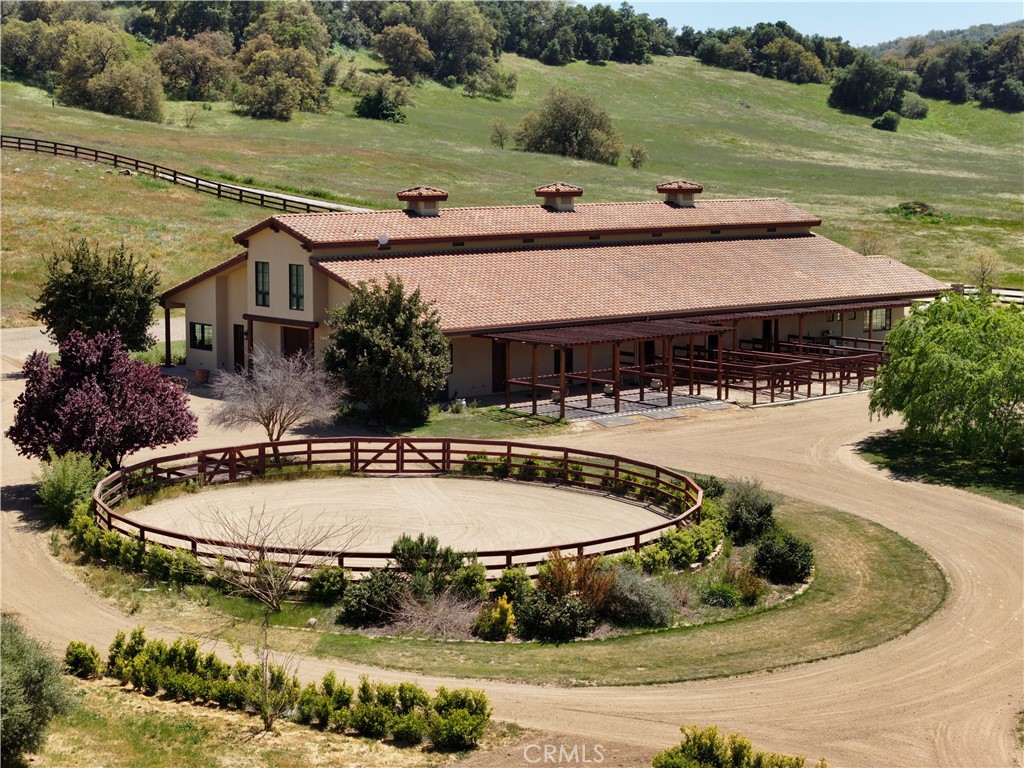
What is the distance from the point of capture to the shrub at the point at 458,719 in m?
18.8

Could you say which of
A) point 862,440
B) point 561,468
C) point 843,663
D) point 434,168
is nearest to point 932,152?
point 434,168

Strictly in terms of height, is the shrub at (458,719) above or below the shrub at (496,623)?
above

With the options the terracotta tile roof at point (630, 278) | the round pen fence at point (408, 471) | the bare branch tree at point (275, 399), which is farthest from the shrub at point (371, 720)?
the terracotta tile roof at point (630, 278)

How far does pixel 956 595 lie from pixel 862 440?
50.5 feet

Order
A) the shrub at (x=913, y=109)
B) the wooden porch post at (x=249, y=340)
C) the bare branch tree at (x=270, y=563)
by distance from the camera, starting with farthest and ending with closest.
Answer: the shrub at (x=913, y=109)
the wooden porch post at (x=249, y=340)
the bare branch tree at (x=270, y=563)

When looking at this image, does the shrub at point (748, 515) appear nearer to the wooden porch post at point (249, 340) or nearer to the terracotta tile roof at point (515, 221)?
the terracotta tile roof at point (515, 221)

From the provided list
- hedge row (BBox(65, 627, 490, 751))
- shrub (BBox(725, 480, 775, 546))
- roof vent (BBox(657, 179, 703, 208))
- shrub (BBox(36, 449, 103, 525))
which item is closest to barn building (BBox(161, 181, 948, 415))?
roof vent (BBox(657, 179, 703, 208))

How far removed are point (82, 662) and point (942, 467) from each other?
25.3 m

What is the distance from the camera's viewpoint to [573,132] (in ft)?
390

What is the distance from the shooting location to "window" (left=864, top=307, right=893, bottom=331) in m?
60.1

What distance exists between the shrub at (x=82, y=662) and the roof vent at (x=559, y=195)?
39.0m

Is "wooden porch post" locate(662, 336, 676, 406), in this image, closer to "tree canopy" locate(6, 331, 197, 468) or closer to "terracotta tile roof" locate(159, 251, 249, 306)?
"terracotta tile roof" locate(159, 251, 249, 306)

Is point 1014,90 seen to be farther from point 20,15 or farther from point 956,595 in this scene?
point 956,595

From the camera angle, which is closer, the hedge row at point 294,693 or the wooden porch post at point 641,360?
the hedge row at point 294,693
